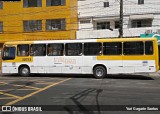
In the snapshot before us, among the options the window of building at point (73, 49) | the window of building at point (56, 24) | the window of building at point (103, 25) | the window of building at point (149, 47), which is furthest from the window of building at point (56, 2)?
the window of building at point (149, 47)

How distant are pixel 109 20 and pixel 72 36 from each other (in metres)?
4.88

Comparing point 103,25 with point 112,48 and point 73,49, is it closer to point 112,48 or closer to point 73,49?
point 73,49

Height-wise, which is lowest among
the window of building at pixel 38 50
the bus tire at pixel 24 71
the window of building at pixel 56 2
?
the bus tire at pixel 24 71

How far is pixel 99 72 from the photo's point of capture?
24.3m

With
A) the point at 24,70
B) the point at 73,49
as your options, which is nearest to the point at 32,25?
the point at 24,70


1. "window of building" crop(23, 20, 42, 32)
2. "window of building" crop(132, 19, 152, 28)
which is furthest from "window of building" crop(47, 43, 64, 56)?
"window of building" crop(23, 20, 42, 32)

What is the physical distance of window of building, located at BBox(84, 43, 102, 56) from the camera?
79.8 ft

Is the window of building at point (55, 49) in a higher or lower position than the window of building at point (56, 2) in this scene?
lower

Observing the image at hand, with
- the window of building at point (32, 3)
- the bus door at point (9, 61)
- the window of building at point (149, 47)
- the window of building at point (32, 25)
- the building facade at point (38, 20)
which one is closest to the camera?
the window of building at point (149, 47)

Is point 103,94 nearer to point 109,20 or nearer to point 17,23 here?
point 109,20

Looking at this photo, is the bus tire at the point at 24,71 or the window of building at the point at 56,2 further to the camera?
the window of building at the point at 56,2

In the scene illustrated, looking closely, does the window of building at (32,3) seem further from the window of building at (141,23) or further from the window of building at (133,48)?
the window of building at (133,48)

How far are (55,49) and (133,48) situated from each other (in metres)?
5.99

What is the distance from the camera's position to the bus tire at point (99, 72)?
24172 mm
